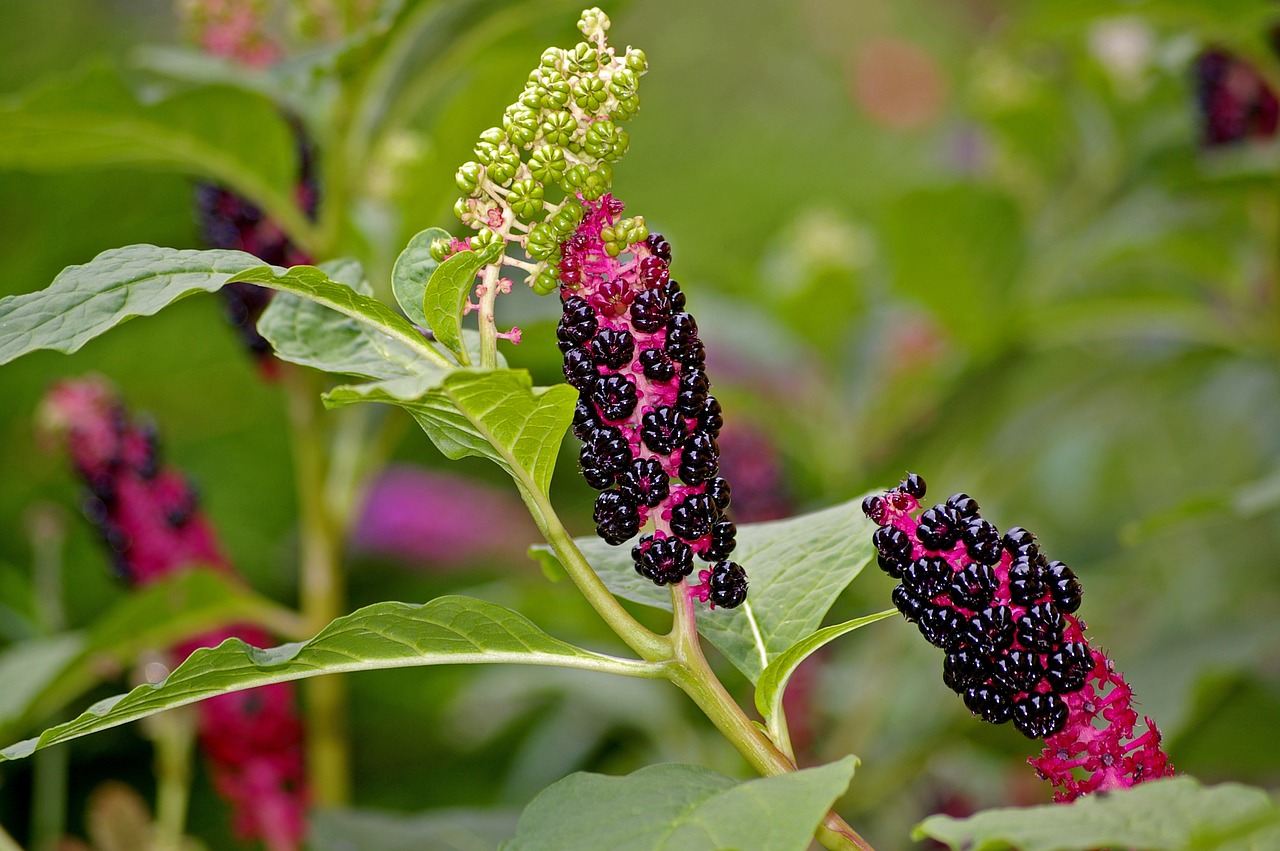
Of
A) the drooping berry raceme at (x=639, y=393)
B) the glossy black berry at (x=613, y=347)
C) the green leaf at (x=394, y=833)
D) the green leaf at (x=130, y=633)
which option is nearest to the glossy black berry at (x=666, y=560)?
the drooping berry raceme at (x=639, y=393)

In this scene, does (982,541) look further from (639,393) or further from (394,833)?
(394,833)

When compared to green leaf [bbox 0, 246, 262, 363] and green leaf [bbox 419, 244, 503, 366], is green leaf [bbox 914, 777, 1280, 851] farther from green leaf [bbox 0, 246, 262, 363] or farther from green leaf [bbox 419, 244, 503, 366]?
green leaf [bbox 0, 246, 262, 363]

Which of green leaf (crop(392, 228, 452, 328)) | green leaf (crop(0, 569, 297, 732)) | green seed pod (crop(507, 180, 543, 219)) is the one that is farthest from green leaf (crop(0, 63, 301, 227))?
green seed pod (crop(507, 180, 543, 219))

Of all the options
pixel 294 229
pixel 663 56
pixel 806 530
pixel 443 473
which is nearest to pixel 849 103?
pixel 663 56

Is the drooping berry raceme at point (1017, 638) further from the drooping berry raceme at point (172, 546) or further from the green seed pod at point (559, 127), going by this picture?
the drooping berry raceme at point (172, 546)

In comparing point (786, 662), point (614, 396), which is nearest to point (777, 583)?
point (786, 662)

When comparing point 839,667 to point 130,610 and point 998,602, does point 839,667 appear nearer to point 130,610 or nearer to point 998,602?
point 130,610

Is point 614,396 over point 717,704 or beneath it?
over
